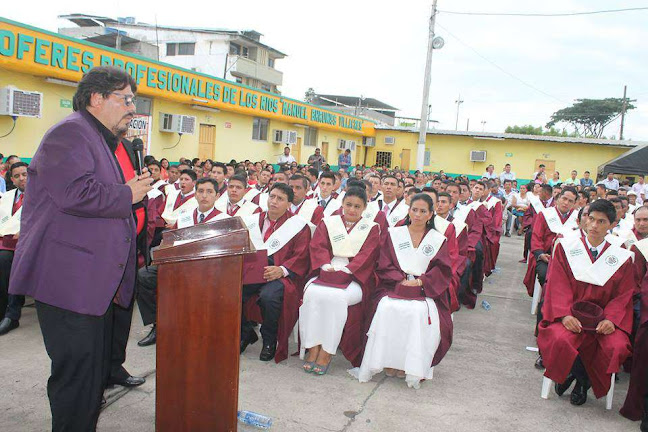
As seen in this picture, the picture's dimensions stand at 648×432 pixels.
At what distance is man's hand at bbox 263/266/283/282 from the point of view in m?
4.52

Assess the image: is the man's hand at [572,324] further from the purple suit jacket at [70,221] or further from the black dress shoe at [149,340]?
the black dress shoe at [149,340]

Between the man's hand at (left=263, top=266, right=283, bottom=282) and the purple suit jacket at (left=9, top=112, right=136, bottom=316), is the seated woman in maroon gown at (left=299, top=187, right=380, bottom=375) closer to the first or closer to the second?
the man's hand at (left=263, top=266, right=283, bottom=282)

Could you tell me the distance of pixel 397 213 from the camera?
723 cm

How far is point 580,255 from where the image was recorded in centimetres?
417

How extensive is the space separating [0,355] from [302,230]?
2.65 m

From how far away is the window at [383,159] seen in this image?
28.3 m

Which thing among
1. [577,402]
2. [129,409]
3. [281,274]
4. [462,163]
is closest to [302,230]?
[281,274]

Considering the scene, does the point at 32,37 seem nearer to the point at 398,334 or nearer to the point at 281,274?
the point at 281,274

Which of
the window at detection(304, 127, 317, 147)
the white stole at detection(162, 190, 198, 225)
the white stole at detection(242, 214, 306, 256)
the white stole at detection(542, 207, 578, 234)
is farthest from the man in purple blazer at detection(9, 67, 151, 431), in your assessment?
the window at detection(304, 127, 317, 147)

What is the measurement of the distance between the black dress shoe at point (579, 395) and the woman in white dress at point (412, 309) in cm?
96

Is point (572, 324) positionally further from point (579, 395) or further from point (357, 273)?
point (357, 273)

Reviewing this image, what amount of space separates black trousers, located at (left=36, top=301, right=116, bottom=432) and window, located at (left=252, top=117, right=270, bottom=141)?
16343 millimetres

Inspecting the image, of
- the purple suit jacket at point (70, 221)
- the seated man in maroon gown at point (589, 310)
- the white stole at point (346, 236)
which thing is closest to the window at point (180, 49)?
the white stole at point (346, 236)

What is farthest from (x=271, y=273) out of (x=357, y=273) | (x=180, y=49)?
(x=180, y=49)
